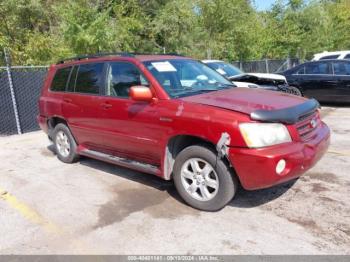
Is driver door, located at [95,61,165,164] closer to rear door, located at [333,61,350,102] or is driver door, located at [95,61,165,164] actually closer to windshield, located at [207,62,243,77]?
windshield, located at [207,62,243,77]

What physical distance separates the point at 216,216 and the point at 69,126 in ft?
10.5

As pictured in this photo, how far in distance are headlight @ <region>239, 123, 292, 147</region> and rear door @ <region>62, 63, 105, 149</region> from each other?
2.45 m

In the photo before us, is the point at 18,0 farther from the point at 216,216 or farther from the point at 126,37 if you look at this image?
the point at 216,216

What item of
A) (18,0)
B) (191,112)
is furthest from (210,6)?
(191,112)

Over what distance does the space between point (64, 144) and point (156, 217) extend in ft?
9.82

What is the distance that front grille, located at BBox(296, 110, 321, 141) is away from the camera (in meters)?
4.06

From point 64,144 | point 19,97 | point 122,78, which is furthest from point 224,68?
point 122,78

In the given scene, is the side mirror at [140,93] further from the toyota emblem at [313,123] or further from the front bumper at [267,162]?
the toyota emblem at [313,123]

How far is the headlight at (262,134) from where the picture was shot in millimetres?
3734

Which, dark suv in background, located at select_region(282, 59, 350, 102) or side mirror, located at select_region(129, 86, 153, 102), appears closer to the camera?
side mirror, located at select_region(129, 86, 153, 102)

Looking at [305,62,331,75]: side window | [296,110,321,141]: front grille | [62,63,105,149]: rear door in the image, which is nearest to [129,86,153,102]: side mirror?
[62,63,105,149]: rear door

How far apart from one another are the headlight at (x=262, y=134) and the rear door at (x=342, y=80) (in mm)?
8145

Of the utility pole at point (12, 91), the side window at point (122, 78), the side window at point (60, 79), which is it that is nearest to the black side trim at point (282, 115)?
the side window at point (122, 78)

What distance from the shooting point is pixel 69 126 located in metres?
6.20
